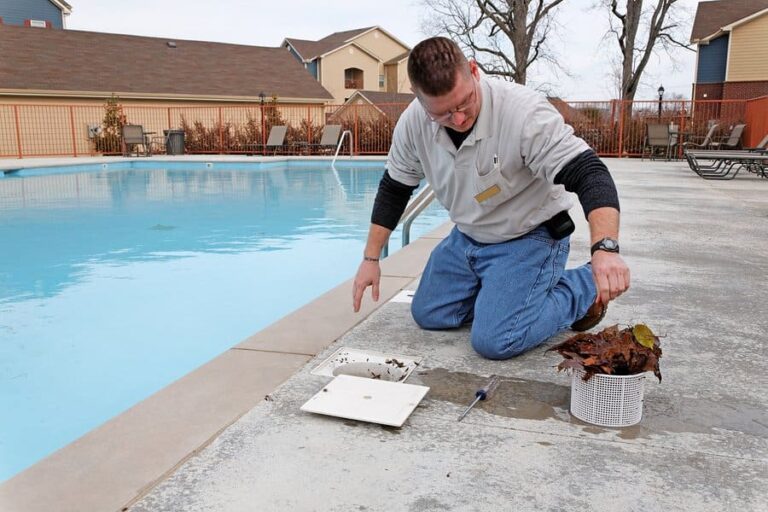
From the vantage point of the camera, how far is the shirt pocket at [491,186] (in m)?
2.17

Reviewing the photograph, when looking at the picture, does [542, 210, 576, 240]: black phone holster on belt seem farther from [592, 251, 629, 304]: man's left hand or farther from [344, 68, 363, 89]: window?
[344, 68, 363, 89]: window

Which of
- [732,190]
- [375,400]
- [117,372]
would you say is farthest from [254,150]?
[375,400]

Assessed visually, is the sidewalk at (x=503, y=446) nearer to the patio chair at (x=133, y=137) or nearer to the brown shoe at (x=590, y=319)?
the brown shoe at (x=590, y=319)

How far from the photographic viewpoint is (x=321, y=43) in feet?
126

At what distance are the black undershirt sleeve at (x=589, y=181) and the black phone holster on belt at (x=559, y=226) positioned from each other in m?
0.39

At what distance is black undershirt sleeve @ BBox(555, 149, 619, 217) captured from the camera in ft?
6.10

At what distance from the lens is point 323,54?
35.8m

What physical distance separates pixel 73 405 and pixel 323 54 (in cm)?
3475

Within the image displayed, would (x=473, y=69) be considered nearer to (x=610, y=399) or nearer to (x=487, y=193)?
(x=487, y=193)

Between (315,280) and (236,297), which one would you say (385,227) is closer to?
(236,297)

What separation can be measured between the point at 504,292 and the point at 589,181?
57 centimetres

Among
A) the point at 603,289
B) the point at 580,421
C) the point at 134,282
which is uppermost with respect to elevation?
the point at 603,289

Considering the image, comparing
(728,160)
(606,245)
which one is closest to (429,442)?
(606,245)

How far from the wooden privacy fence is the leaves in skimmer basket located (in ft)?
51.5
